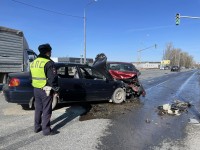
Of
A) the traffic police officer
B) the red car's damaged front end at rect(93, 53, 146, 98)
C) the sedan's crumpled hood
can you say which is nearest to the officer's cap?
the traffic police officer

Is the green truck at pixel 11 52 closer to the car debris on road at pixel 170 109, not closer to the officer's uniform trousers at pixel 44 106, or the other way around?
the car debris on road at pixel 170 109

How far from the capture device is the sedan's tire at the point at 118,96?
35.7ft

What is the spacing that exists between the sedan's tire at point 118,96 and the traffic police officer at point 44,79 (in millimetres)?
4910

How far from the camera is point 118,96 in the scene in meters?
11.0

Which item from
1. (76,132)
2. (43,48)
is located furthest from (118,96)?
(43,48)

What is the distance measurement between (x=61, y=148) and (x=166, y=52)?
15430cm

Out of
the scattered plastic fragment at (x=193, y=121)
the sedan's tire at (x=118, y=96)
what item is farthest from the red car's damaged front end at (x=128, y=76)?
the scattered plastic fragment at (x=193, y=121)

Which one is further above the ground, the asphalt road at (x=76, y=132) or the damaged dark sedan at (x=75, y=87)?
the damaged dark sedan at (x=75, y=87)

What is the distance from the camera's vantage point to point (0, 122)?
7.37 meters

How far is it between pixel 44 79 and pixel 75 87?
344cm

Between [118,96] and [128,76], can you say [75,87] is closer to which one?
[118,96]

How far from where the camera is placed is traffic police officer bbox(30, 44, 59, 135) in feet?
19.7

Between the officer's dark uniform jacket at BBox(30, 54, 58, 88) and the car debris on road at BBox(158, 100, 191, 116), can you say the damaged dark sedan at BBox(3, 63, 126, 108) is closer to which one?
the car debris on road at BBox(158, 100, 191, 116)

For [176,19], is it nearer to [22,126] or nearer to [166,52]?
[22,126]
